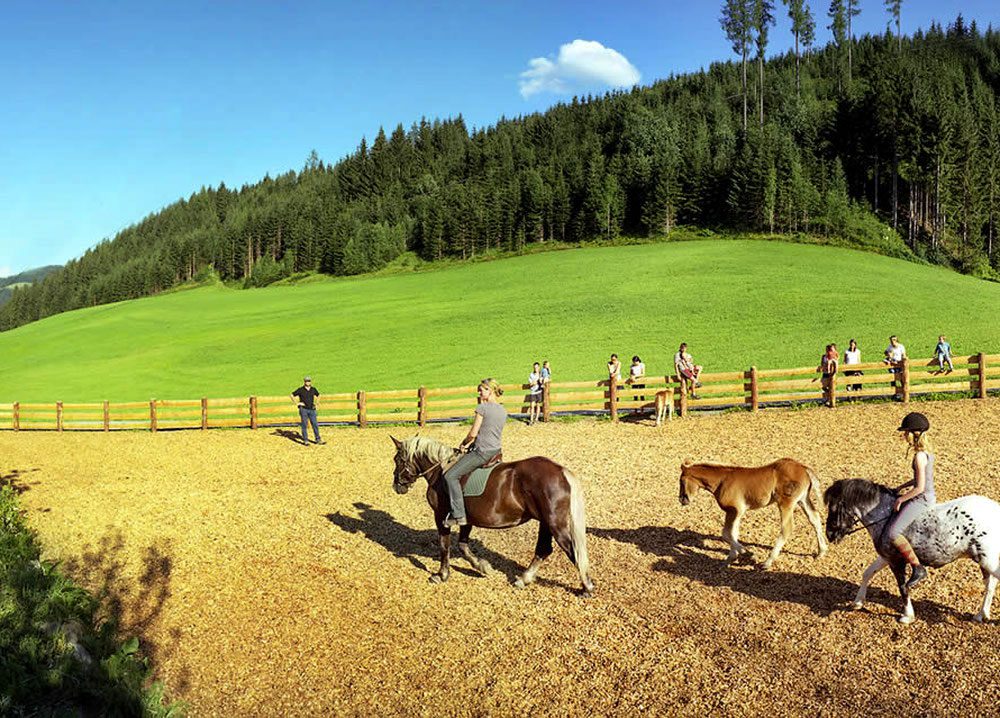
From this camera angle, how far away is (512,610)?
7.80 metres

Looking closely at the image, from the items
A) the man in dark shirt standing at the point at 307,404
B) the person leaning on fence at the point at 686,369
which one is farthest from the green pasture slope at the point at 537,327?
the man in dark shirt standing at the point at 307,404

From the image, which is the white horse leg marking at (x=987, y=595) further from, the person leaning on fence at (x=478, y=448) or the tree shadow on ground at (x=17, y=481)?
the tree shadow on ground at (x=17, y=481)

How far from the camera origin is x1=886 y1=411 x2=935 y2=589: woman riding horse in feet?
21.7

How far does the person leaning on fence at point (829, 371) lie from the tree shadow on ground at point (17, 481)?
21.5m

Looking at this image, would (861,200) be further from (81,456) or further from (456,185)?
(81,456)

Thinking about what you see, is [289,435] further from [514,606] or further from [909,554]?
[909,554]

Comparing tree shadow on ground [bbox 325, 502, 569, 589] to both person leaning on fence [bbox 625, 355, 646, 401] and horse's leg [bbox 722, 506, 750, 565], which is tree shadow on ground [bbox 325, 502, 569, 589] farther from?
person leaning on fence [bbox 625, 355, 646, 401]

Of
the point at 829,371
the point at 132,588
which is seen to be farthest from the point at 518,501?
the point at 829,371

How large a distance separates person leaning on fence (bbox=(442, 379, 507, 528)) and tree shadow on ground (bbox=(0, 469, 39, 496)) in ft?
36.5

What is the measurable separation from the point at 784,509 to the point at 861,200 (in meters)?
73.5

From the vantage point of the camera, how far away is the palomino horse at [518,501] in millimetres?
7914

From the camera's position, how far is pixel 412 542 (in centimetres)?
1060

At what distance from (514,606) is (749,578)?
329 centimetres

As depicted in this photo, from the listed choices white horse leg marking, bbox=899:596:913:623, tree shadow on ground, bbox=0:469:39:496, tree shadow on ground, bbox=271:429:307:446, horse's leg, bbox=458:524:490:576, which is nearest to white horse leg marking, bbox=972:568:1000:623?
white horse leg marking, bbox=899:596:913:623
